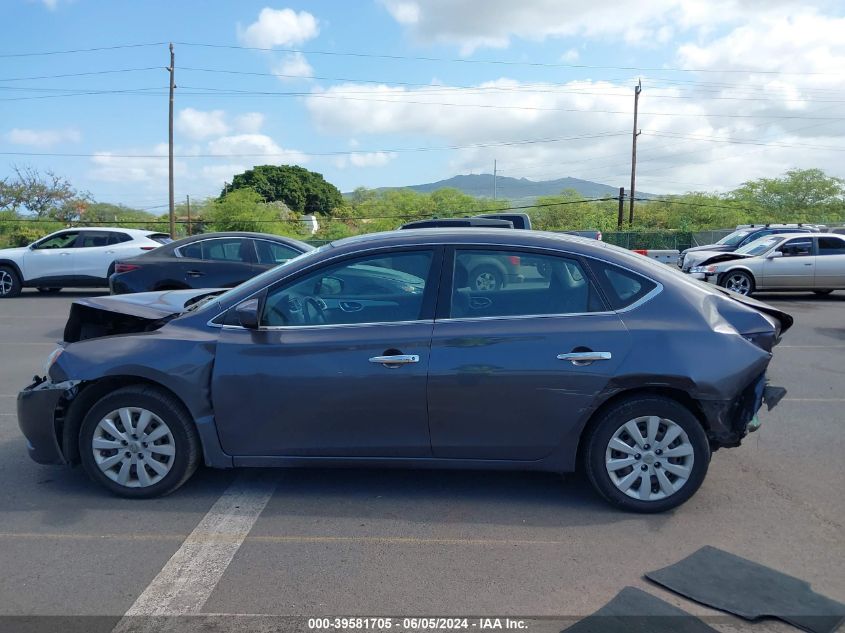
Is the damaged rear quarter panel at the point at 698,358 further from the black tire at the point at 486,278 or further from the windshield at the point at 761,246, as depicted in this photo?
the windshield at the point at 761,246

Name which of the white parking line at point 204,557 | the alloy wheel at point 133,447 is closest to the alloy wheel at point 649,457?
the white parking line at point 204,557

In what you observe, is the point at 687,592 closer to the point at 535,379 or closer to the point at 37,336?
the point at 535,379

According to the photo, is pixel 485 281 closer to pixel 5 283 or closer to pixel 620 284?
pixel 620 284

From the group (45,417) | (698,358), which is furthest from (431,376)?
(45,417)

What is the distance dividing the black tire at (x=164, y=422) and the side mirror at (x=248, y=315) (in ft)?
2.17

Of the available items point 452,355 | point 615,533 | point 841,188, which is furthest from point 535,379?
point 841,188

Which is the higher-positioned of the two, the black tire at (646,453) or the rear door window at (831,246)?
the rear door window at (831,246)

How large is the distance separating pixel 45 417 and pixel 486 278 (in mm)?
2900

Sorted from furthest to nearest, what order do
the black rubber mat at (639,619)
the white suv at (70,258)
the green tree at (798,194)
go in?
1. the green tree at (798,194)
2. the white suv at (70,258)
3. the black rubber mat at (639,619)

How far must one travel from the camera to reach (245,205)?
148 ft

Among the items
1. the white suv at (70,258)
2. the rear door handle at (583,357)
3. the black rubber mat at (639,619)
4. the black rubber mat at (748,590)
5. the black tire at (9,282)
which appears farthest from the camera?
the black tire at (9,282)

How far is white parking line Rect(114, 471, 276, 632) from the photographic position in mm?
3457

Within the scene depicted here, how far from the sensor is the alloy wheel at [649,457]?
4445 mm

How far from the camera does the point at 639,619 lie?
Answer: 11.0 feet
